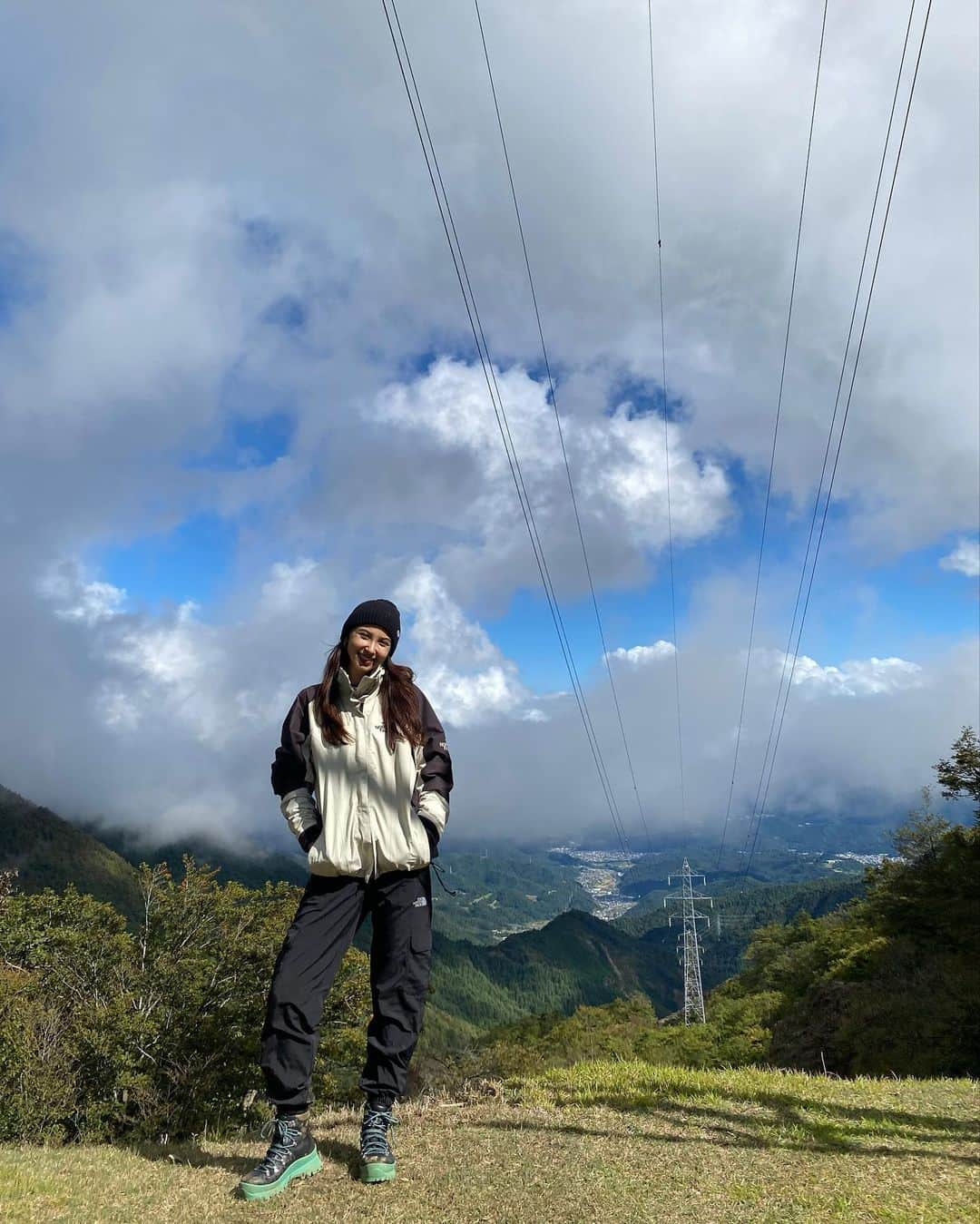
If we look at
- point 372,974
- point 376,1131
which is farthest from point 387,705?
point 376,1131

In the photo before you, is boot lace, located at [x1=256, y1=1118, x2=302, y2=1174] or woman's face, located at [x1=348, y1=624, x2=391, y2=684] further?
woman's face, located at [x1=348, y1=624, x2=391, y2=684]

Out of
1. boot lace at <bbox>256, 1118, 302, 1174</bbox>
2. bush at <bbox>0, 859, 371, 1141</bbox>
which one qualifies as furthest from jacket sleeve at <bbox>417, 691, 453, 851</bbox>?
bush at <bbox>0, 859, 371, 1141</bbox>

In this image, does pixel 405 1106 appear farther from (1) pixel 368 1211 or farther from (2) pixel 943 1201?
(2) pixel 943 1201

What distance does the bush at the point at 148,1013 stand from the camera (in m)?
25.2

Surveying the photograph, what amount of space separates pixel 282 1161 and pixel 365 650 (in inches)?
105

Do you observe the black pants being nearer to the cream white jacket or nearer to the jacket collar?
the cream white jacket

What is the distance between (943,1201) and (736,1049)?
52766 millimetres

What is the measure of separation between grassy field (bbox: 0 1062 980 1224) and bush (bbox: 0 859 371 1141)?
76.4ft

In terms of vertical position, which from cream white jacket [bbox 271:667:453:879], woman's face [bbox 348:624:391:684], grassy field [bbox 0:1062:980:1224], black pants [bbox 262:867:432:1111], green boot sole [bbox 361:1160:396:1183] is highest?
woman's face [bbox 348:624:391:684]

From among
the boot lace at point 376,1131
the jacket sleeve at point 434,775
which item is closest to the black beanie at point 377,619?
the jacket sleeve at point 434,775

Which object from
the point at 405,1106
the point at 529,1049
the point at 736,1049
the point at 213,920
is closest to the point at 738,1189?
the point at 405,1106

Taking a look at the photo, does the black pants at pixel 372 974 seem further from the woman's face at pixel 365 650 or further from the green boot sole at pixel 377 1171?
the woman's face at pixel 365 650

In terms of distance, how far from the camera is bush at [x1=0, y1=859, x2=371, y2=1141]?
25.2m

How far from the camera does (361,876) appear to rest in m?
4.07
